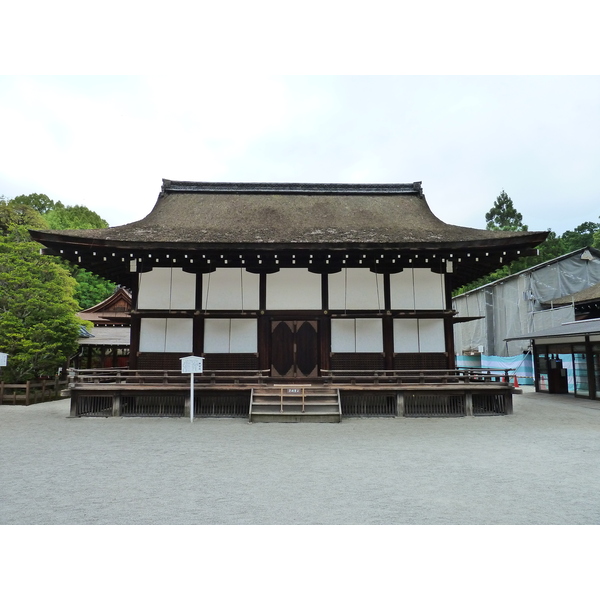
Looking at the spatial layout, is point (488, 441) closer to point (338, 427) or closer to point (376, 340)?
point (338, 427)

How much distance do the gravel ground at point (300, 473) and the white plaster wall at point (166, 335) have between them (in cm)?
259

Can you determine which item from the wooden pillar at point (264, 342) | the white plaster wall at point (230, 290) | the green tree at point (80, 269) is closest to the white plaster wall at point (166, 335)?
the white plaster wall at point (230, 290)

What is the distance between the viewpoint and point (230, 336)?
12.4 meters

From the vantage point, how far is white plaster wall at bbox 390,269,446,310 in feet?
41.1

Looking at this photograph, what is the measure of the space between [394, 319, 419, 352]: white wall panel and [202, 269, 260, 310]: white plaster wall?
449 centimetres

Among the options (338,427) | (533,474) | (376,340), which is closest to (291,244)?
(376,340)

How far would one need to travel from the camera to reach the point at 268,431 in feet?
30.5

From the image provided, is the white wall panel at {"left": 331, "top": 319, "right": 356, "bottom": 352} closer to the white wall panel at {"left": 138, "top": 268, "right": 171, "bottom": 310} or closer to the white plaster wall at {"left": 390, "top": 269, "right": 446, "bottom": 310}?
the white plaster wall at {"left": 390, "top": 269, "right": 446, "bottom": 310}

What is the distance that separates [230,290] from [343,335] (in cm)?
384

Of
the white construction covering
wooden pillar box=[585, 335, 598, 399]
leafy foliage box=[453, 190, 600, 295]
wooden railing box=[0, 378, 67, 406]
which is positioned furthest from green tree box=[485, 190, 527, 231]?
wooden railing box=[0, 378, 67, 406]

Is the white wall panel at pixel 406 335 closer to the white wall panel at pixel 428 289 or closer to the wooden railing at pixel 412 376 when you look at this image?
the white wall panel at pixel 428 289

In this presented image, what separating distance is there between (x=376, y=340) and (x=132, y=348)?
24.9 ft

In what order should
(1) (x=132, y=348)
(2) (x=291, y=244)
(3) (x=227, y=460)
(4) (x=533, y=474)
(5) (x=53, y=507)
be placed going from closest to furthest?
(5) (x=53, y=507), (4) (x=533, y=474), (3) (x=227, y=460), (2) (x=291, y=244), (1) (x=132, y=348)

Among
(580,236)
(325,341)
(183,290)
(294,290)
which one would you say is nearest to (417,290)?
(325,341)
